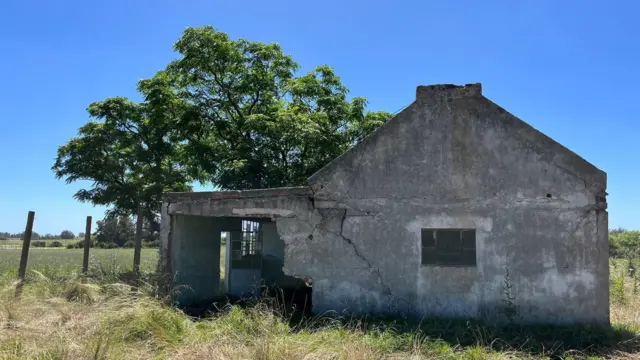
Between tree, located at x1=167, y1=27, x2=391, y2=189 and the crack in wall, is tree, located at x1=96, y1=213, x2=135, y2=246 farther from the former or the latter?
the crack in wall

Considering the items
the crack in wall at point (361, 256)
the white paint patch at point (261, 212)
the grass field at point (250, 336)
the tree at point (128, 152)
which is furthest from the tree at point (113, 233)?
the crack in wall at point (361, 256)

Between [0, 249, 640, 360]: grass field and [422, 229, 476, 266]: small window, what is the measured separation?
3.73ft

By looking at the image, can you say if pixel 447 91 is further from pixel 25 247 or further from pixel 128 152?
pixel 128 152

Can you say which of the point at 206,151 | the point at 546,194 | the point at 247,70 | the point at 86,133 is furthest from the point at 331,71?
the point at 546,194

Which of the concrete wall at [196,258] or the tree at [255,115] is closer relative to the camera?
the concrete wall at [196,258]

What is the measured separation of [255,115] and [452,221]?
8.78 m

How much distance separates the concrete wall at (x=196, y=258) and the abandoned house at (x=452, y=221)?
87.9 inches

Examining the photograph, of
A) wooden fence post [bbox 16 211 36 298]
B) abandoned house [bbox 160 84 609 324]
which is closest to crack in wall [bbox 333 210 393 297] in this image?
abandoned house [bbox 160 84 609 324]

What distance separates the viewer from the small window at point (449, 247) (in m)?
9.54

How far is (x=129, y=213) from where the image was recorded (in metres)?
18.2

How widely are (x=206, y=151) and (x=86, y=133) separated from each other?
15.1 ft

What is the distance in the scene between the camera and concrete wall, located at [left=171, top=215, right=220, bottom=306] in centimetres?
1137

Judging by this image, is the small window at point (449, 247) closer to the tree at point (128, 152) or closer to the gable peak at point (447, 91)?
the gable peak at point (447, 91)

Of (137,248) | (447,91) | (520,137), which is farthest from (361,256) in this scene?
(137,248)
